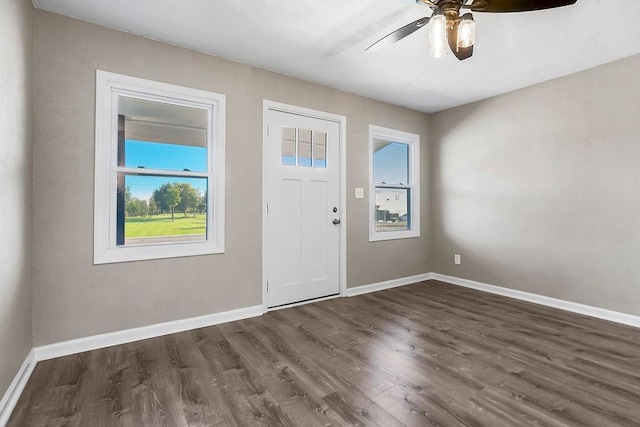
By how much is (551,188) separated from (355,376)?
10.2ft

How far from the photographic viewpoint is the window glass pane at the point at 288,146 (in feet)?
11.4

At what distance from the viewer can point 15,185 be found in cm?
186

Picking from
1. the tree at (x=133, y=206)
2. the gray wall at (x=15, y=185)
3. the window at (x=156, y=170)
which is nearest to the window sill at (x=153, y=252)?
the window at (x=156, y=170)

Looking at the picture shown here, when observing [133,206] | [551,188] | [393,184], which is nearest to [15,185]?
[133,206]

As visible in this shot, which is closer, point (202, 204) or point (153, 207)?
point (153, 207)

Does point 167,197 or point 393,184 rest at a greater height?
point 393,184

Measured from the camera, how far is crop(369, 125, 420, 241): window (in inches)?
167

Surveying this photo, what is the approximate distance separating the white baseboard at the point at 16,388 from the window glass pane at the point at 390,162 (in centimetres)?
378

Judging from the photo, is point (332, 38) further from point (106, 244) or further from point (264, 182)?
point (106, 244)

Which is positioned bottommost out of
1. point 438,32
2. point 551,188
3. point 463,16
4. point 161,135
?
point 551,188

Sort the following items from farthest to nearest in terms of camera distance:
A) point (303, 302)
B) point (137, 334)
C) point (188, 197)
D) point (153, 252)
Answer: point (303, 302), point (188, 197), point (153, 252), point (137, 334)

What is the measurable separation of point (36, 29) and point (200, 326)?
A: 8.66 feet

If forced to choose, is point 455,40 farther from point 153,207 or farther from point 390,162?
point 153,207

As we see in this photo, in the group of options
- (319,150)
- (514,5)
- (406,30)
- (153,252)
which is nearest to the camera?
(514,5)
